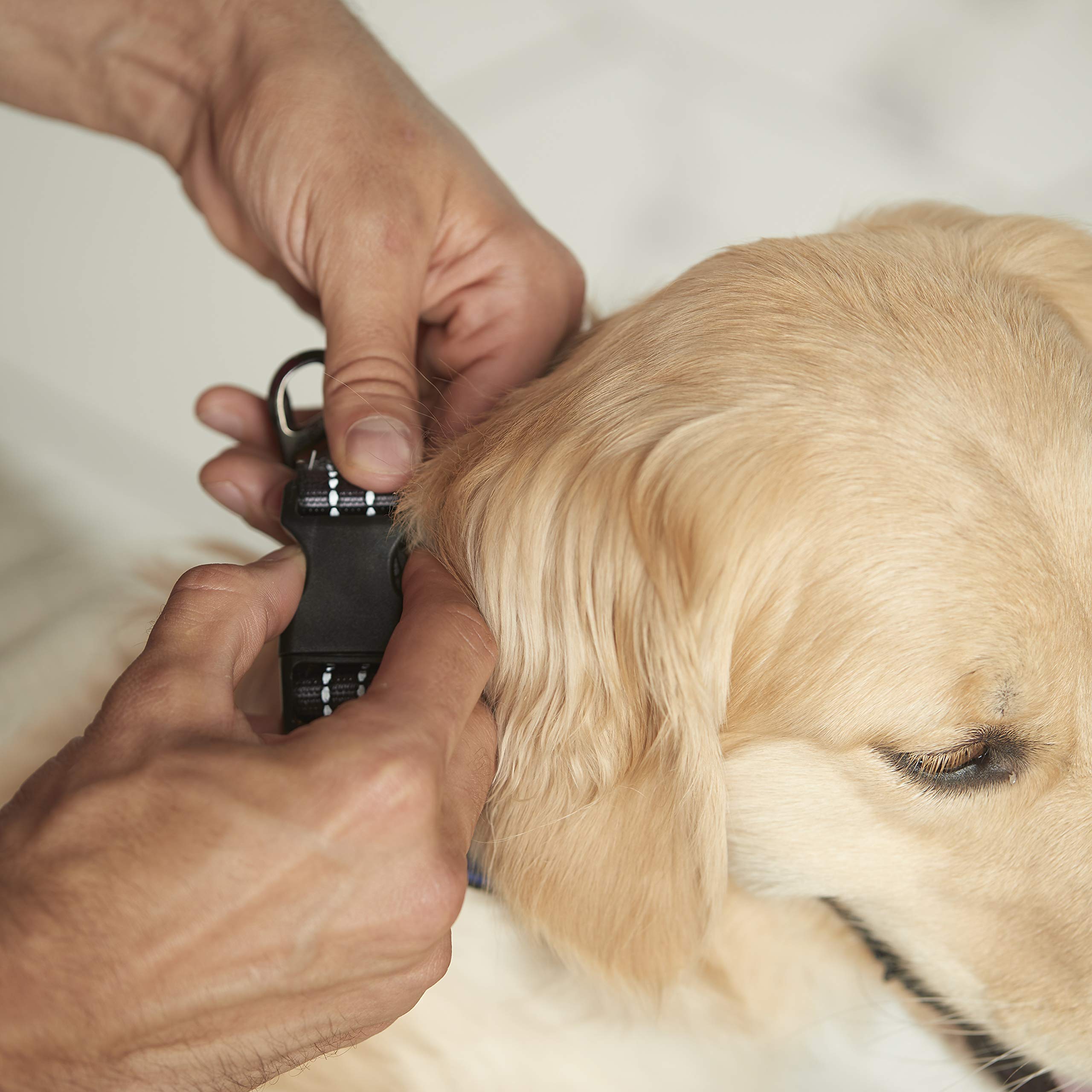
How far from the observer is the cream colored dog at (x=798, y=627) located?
946 mm

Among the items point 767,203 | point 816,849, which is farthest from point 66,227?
point 816,849

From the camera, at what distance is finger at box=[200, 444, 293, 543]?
4.71ft

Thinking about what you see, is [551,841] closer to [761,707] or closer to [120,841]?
[761,707]

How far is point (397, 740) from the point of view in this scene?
788mm

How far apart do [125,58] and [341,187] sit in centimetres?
54

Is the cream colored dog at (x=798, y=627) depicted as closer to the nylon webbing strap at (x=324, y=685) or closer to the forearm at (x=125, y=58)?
the nylon webbing strap at (x=324, y=685)

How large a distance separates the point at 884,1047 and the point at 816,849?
1.50ft

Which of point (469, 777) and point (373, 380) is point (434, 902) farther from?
point (373, 380)

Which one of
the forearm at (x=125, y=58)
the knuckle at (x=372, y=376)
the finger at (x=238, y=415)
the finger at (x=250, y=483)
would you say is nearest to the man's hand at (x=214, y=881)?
the knuckle at (x=372, y=376)

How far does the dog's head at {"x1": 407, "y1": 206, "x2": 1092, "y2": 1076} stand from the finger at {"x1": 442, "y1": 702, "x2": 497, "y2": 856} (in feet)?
0.14

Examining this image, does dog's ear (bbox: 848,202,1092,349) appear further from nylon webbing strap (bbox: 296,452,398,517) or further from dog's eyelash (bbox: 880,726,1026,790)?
nylon webbing strap (bbox: 296,452,398,517)

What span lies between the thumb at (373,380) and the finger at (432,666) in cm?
12

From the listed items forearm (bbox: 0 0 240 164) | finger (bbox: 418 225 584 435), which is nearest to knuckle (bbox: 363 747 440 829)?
finger (bbox: 418 225 584 435)

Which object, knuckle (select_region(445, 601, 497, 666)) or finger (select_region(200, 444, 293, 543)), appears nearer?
knuckle (select_region(445, 601, 497, 666))
